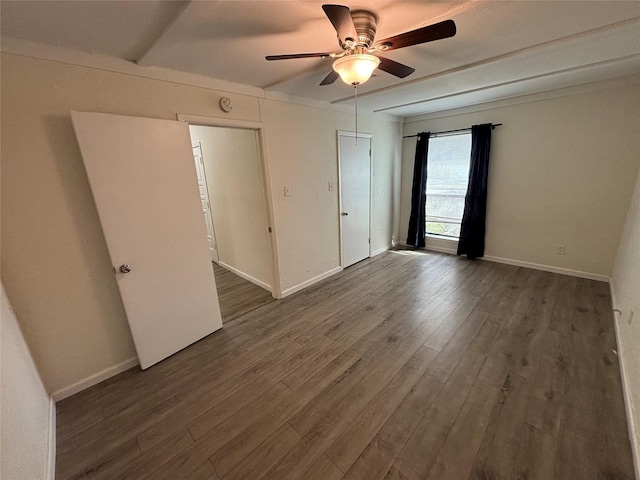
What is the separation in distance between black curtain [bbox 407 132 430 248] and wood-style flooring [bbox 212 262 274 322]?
300 cm

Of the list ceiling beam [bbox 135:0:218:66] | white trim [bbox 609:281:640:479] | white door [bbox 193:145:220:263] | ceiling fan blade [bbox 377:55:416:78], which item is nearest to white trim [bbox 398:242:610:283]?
white trim [bbox 609:281:640:479]

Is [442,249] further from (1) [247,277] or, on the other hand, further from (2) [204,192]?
(2) [204,192]

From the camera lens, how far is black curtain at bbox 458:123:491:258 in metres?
3.79

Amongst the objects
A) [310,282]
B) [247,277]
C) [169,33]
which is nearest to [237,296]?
[247,277]

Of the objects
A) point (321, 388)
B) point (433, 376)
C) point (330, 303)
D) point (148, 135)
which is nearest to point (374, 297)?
point (330, 303)

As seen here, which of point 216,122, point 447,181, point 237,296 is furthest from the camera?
point 447,181

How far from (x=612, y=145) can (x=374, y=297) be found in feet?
10.8

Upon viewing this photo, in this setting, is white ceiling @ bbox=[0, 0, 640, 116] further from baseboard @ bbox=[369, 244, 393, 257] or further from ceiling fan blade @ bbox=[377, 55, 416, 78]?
baseboard @ bbox=[369, 244, 393, 257]

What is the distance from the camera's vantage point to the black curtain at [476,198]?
149 inches

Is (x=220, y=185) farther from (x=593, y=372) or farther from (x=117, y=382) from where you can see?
(x=593, y=372)

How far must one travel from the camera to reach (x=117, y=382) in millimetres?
1992

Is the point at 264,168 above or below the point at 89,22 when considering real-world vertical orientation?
below

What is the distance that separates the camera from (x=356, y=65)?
147cm

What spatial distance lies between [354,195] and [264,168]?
1.64 meters
